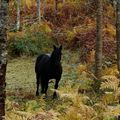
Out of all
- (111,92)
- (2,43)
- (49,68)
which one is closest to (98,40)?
(49,68)

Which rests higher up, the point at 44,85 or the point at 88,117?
the point at 88,117

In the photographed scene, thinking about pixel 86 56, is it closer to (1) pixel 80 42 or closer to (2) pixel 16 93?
(1) pixel 80 42

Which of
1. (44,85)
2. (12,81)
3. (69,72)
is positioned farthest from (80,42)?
(44,85)

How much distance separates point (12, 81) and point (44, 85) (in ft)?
9.52

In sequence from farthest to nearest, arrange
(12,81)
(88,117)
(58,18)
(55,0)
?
(55,0) → (58,18) → (12,81) → (88,117)

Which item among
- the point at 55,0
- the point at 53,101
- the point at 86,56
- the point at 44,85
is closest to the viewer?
the point at 53,101

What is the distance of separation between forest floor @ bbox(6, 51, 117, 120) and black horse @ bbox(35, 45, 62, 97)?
1.42 feet

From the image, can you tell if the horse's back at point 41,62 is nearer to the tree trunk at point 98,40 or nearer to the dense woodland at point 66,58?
the dense woodland at point 66,58

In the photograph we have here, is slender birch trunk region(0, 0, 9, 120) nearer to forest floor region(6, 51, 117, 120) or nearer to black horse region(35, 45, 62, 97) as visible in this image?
forest floor region(6, 51, 117, 120)

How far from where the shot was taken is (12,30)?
27.7 m

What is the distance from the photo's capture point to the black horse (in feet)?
48.3

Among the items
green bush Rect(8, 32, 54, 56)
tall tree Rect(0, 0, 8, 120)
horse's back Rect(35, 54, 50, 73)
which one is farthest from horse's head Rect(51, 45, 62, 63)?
green bush Rect(8, 32, 54, 56)

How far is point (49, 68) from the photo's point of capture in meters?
15.1

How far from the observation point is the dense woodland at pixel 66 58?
8.05 metres
